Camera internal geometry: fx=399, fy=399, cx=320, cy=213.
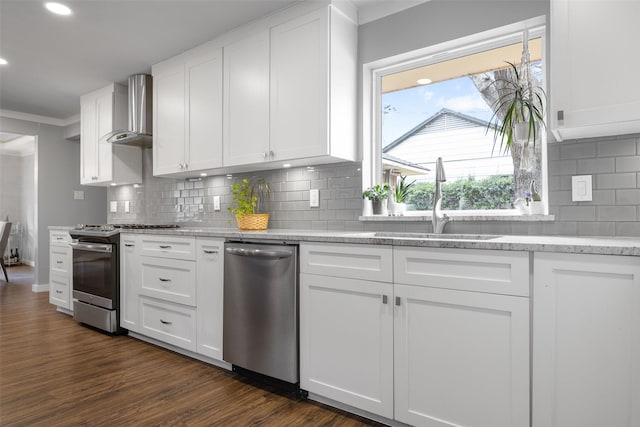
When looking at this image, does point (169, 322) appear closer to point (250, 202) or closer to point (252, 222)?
point (252, 222)

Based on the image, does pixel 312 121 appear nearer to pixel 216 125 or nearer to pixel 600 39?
pixel 216 125

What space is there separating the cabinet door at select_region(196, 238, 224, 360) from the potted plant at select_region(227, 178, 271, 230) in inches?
16.1

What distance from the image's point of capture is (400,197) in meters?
2.64

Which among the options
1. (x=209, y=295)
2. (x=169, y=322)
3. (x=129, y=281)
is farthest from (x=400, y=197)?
(x=129, y=281)

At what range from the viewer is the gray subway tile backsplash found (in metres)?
1.88

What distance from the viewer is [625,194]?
1.87 metres

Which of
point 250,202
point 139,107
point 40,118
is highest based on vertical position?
point 40,118

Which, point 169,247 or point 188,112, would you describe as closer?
point 169,247

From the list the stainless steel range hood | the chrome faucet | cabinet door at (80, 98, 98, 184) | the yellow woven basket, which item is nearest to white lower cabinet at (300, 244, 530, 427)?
the chrome faucet

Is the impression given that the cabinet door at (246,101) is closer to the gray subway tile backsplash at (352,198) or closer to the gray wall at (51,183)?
the gray subway tile backsplash at (352,198)

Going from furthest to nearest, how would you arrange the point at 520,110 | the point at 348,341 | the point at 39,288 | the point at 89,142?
the point at 39,288
the point at 89,142
the point at 520,110
the point at 348,341

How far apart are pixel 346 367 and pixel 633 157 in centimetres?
167

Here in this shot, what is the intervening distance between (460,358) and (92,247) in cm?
320

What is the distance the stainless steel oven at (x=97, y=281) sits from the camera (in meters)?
3.36
